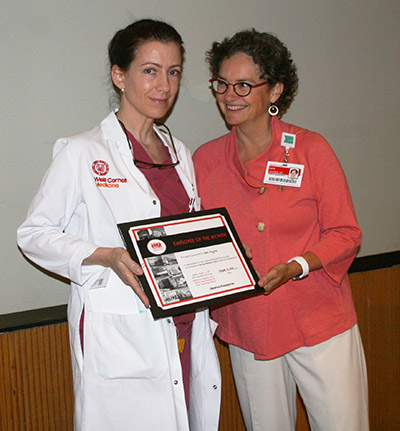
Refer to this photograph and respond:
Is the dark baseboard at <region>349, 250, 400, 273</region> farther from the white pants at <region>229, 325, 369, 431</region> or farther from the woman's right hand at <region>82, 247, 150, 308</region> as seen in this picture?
the woman's right hand at <region>82, 247, 150, 308</region>

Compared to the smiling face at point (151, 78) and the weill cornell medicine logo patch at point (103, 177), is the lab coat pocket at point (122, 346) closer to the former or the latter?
the weill cornell medicine logo patch at point (103, 177)

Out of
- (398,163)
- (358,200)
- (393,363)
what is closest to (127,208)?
(358,200)

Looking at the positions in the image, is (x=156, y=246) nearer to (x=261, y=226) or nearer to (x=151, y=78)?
(x=261, y=226)

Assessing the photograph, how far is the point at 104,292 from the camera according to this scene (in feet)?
6.41

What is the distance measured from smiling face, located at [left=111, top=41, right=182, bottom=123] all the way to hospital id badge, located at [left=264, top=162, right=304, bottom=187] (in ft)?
1.67

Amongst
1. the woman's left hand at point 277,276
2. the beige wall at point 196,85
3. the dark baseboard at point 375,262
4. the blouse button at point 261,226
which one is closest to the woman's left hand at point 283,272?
the woman's left hand at point 277,276

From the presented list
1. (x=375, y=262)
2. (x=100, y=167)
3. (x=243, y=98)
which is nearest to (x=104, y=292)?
(x=100, y=167)

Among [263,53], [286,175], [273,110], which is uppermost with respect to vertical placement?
[263,53]

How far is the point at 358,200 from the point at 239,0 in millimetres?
1313

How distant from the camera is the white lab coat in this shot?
6.34ft

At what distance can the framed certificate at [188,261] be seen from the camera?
1829 millimetres

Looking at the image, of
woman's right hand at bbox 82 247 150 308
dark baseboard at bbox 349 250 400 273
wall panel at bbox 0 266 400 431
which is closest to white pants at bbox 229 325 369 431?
wall panel at bbox 0 266 400 431

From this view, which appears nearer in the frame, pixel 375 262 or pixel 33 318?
pixel 33 318

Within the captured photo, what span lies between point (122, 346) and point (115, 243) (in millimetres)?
369
